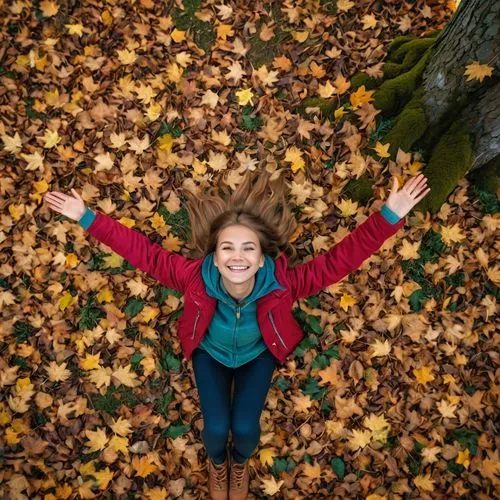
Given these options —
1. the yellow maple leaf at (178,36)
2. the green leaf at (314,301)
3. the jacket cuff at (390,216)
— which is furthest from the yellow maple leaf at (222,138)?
the jacket cuff at (390,216)

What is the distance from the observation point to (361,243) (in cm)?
264

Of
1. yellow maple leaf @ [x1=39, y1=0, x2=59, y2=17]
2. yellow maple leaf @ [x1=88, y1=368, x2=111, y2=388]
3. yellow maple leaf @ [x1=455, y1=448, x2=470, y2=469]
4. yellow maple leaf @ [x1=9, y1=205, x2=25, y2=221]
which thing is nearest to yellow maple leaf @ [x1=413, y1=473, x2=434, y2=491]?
yellow maple leaf @ [x1=455, y1=448, x2=470, y2=469]

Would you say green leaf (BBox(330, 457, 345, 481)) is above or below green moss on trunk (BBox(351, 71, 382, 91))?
below

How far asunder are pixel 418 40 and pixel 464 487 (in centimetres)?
330

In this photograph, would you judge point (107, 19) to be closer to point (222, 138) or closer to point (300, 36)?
point (222, 138)

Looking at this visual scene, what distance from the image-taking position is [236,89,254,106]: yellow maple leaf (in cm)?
360

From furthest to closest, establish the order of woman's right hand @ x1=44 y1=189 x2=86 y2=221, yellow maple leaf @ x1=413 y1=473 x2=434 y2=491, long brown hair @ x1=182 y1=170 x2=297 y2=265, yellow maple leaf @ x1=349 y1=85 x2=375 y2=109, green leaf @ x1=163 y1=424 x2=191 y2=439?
yellow maple leaf @ x1=349 y1=85 x2=375 y2=109 < green leaf @ x1=163 y1=424 x2=191 y2=439 < yellow maple leaf @ x1=413 y1=473 x2=434 y2=491 < long brown hair @ x1=182 y1=170 x2=297 y2=265 < woman's right hand @ x1=44 y1=189 x2=86 y2=221

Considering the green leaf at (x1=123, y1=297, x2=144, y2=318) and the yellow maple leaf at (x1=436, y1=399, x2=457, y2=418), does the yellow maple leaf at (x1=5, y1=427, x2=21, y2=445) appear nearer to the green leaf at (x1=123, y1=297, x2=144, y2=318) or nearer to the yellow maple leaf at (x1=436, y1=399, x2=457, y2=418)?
the green leaf at (x1=123, y1=297, x2=144, y2=318)

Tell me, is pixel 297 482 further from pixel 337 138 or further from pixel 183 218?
pixel 337 138

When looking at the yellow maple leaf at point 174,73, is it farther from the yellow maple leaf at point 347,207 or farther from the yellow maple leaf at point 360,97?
the yellow maple leaf at point 347,207

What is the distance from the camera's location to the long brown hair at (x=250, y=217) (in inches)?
115

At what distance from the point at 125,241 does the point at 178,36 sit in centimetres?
201

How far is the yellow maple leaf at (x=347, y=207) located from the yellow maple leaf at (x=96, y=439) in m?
2.36

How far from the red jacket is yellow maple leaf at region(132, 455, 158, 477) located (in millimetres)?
833
